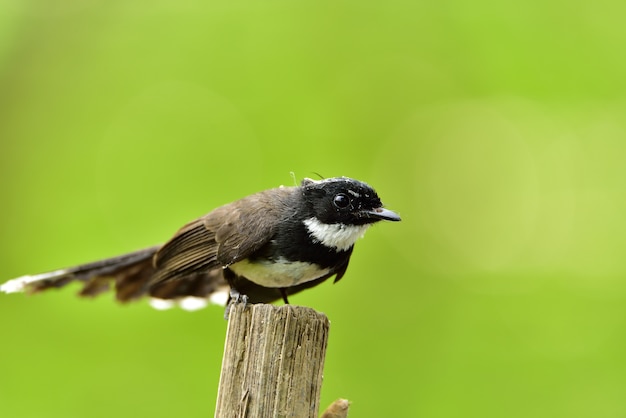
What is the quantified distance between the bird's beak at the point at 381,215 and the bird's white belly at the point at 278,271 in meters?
0.48

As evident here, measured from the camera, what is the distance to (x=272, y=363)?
379cm

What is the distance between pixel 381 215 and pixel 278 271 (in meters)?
0.75

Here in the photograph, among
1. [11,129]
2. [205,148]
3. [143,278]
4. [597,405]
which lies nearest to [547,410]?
[597,405]

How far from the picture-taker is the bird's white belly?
→ 5.05 m

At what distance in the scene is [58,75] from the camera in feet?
27.1

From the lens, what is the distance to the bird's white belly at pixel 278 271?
16.6 feet

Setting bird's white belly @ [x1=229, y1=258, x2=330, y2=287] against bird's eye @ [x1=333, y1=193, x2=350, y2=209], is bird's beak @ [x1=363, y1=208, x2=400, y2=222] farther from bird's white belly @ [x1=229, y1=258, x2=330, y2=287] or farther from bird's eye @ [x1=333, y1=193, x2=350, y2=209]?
bird's white belly @ [x1=229, y1=258, x2=330, y2=287]

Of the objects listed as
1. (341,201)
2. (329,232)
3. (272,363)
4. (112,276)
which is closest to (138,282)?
(112,276)

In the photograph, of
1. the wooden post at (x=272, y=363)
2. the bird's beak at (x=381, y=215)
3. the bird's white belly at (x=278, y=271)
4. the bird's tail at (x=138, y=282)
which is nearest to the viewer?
the wooden post at (x=272, y=363)

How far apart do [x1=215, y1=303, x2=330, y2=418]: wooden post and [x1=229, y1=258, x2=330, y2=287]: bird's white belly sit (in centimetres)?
110

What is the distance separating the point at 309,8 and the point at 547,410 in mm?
4335

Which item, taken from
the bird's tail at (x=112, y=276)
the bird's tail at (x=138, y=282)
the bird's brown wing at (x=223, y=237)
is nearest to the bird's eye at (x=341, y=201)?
the bird's brown wing at (x=223, y=237)

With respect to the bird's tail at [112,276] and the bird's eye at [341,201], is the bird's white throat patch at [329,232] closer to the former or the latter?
the bird's eye at [341,201]

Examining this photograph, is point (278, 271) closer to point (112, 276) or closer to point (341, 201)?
point (341, 201)
